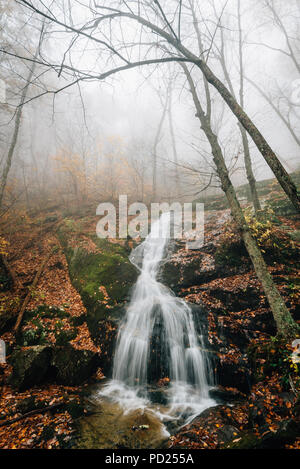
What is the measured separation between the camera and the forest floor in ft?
10.6

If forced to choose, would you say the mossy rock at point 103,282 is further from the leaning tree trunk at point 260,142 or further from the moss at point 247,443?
the leaning tree trunk at point 260,142

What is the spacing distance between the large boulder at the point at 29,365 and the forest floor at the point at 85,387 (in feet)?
0.49

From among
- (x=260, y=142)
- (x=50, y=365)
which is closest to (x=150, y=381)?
(x=50, y=365)

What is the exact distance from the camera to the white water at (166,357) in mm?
4531

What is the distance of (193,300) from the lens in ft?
21.4

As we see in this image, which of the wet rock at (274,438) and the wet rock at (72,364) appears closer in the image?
the wet rock at (274,438)

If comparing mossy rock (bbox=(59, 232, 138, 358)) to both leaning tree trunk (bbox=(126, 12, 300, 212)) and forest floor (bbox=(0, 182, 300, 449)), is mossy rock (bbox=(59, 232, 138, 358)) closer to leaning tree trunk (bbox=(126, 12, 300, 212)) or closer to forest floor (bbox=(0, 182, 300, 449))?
forest floor (bbox=(0, 182, 300, 449))

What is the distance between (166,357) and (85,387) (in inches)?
85.1

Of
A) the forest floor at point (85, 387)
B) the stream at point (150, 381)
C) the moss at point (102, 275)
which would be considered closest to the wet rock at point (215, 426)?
the forest floor at point (85, 387)

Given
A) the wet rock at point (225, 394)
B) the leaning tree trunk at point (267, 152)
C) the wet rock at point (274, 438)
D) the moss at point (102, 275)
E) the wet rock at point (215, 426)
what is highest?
the leaning tree trunk at point (267, 152)

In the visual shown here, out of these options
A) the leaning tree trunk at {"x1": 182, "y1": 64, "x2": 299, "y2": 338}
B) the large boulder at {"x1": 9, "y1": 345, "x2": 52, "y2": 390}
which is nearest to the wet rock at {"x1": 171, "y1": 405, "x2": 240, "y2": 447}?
the leaning tree trunk at {"x1": 182, "y1": 64, "x2": 299, "y2": 338}

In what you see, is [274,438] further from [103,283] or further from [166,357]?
[103,283]

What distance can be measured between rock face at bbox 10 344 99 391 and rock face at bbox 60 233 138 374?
0.48 meters
